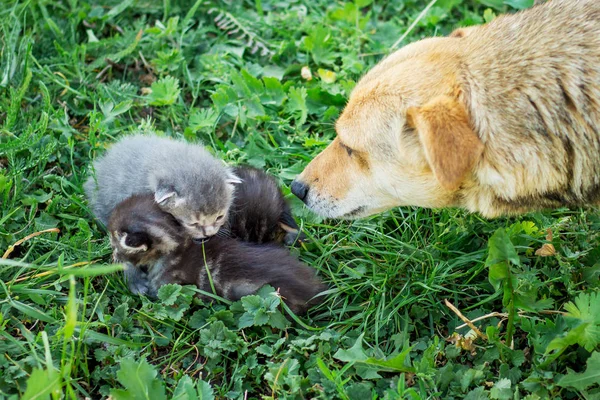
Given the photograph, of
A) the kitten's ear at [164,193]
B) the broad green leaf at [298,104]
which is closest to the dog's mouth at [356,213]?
the kitten's ear at [164,193]

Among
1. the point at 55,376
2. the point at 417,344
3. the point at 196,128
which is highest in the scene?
the point at 196,128

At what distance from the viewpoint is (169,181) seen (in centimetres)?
367

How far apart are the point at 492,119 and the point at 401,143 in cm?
43

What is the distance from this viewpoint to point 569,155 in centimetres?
296

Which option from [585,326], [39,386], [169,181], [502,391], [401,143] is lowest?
→ [502,391]

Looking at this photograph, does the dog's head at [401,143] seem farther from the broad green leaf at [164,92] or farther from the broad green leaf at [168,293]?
the broad green leaf at [164,92]

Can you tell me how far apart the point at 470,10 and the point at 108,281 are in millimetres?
3750

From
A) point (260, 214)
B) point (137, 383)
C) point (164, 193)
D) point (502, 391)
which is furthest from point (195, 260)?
point (502, 391)

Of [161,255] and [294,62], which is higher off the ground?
[294,62]

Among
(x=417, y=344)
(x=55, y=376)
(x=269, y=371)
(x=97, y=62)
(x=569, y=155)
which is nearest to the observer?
(x=55, y=376)

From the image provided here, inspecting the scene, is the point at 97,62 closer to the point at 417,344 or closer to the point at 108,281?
the point at 108,281

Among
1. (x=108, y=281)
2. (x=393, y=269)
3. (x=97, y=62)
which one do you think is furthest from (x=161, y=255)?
(x=97, y=62)

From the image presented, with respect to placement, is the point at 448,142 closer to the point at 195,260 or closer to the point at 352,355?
the point at 352,355

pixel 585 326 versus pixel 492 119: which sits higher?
pixel 492 119
